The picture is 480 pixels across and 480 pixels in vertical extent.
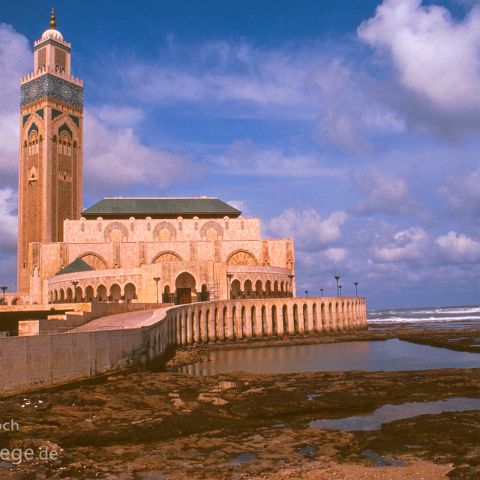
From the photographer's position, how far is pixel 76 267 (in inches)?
2692

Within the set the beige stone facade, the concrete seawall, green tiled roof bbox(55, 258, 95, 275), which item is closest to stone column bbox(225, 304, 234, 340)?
the concrete seawall

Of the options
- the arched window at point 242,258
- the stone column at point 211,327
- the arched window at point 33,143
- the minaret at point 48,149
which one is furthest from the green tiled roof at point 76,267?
the arched window at point 33,143

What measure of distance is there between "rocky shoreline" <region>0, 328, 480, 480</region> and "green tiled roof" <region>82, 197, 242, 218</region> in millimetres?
58654

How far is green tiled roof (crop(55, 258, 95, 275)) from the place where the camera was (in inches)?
2663

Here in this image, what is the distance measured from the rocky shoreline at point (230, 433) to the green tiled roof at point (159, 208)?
2309 inches

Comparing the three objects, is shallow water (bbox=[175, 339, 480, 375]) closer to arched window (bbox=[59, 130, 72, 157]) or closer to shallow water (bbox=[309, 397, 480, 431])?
shallow water (bbox=[309, 397, 480, 431])

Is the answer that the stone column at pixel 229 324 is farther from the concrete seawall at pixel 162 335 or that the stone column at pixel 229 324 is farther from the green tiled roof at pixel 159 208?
the green tiled roof at pixel 159 208

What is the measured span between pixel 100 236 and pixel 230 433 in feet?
214

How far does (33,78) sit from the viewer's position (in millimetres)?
87062

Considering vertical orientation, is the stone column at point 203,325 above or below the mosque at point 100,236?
below

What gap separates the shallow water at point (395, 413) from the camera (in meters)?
16.7

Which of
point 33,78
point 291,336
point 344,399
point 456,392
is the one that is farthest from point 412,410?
point 33,78

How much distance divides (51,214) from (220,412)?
71.7m

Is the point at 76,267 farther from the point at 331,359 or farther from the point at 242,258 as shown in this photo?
the point at 331,359
